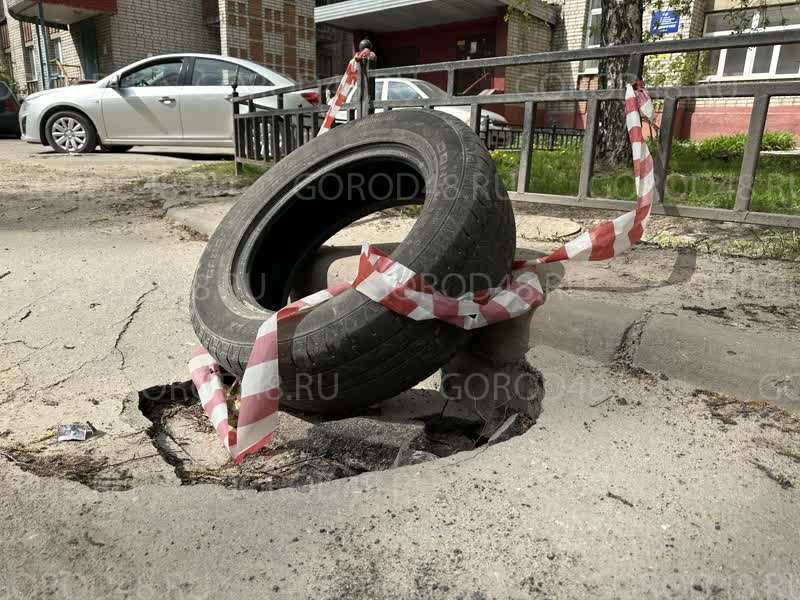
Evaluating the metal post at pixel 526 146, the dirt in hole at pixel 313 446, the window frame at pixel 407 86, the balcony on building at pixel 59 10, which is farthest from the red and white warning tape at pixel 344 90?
the balcony on building at pixel 59 10

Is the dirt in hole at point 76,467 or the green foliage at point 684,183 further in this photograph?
the green foliage at point 684,183

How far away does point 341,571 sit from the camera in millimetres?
1238

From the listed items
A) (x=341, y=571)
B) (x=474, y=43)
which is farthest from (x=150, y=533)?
(x=474, y=43)

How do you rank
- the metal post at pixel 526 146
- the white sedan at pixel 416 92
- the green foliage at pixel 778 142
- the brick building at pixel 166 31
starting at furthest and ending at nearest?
the brick building at pixel 166 31
the green foliage at pixel 778 142
the white sedan at pixel 416 92
the metal post at pixel 526 146

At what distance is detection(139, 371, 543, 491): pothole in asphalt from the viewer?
6.14ft

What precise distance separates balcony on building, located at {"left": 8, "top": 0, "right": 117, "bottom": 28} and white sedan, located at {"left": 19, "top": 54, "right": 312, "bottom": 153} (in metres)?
8.68

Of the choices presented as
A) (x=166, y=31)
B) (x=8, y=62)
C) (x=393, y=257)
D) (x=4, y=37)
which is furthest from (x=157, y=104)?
(x=4, y=37)

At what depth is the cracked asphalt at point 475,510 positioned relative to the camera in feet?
3.99

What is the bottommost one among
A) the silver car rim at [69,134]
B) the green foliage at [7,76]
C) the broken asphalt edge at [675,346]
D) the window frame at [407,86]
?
the broken asphalt edge at [675,346]

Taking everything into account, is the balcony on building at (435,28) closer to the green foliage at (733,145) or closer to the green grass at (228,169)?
the green foliage at (733,145)

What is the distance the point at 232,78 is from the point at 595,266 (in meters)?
7.47

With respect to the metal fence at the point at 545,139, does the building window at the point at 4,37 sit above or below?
above

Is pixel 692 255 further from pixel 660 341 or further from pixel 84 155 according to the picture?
pixel 84 155

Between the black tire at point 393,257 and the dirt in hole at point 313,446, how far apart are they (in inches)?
5.7
